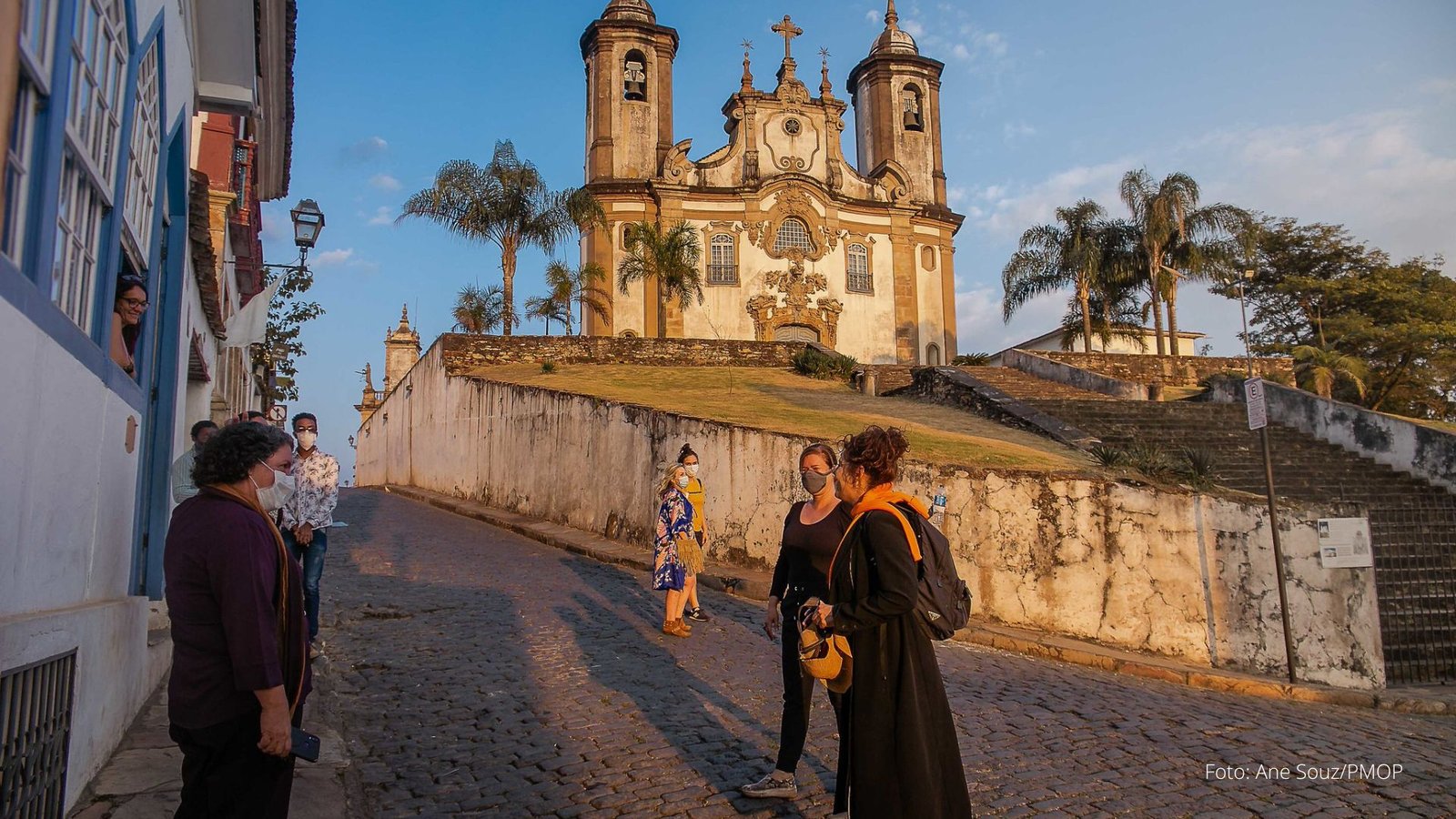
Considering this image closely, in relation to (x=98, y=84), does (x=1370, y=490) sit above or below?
below

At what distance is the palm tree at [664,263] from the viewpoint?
28.1 m

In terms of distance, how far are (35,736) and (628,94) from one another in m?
34.1

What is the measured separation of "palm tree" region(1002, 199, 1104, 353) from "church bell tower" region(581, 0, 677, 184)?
1354cm

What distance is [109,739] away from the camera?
3945 millimetres

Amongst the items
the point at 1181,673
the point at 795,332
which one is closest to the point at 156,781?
the point at 1181,673

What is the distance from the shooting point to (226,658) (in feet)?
8.56

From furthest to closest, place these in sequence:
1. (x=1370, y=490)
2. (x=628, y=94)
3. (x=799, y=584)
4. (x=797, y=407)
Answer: (x=628, y=94)
(x=797, y=407)
(x=1370, y=490)
(x=799, y=584)

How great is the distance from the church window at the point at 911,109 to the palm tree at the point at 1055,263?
10.0 m

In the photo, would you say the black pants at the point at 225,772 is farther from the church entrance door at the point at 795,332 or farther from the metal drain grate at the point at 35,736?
the church entrance door at the point at 795,332

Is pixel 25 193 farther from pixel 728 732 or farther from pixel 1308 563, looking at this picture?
pixel 1308 563

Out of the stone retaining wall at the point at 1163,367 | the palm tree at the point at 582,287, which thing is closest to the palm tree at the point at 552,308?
the palm tree at the point at 582,287

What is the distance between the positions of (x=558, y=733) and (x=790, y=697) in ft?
4.94

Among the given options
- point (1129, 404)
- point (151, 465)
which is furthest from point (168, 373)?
point (1129, 404)

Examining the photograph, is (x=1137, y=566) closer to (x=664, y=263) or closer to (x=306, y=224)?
(x=306, y=224)
